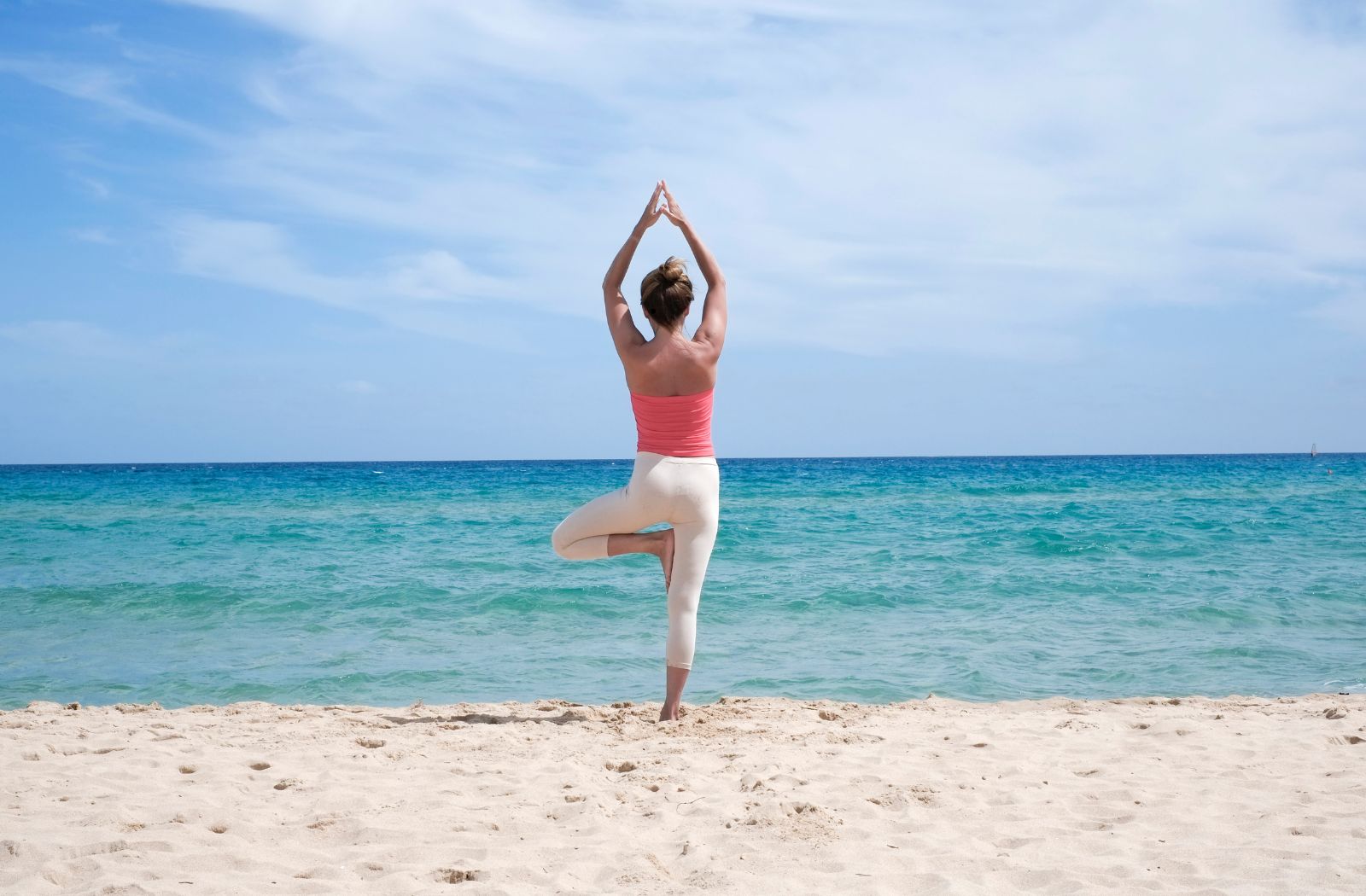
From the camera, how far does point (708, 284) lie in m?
4.99

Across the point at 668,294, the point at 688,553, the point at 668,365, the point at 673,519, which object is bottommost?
the point at 688,553

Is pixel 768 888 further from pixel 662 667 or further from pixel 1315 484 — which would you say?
pixel 1315 484

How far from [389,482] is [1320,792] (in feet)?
131

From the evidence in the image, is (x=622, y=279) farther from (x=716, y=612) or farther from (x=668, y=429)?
(x=716, y=612)

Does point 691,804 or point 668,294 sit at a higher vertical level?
point 668,294

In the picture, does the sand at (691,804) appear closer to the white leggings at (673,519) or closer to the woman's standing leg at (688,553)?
the woman's standing leg at (688,553)

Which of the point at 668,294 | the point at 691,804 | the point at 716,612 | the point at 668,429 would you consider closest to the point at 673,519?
the point at 668,429

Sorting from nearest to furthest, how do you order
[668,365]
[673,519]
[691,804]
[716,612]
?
1. [691,804]
2. [668,365]
3. [673,519]
4. [716,612]

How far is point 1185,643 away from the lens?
820cm

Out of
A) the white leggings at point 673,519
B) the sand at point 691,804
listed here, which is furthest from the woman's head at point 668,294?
the sand at point 691,804

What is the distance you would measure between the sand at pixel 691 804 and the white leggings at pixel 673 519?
673mm

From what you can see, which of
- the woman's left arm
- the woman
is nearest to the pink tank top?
the woman

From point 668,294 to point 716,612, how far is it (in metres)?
5.45

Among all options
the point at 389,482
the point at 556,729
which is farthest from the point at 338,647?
the point at 389,482
